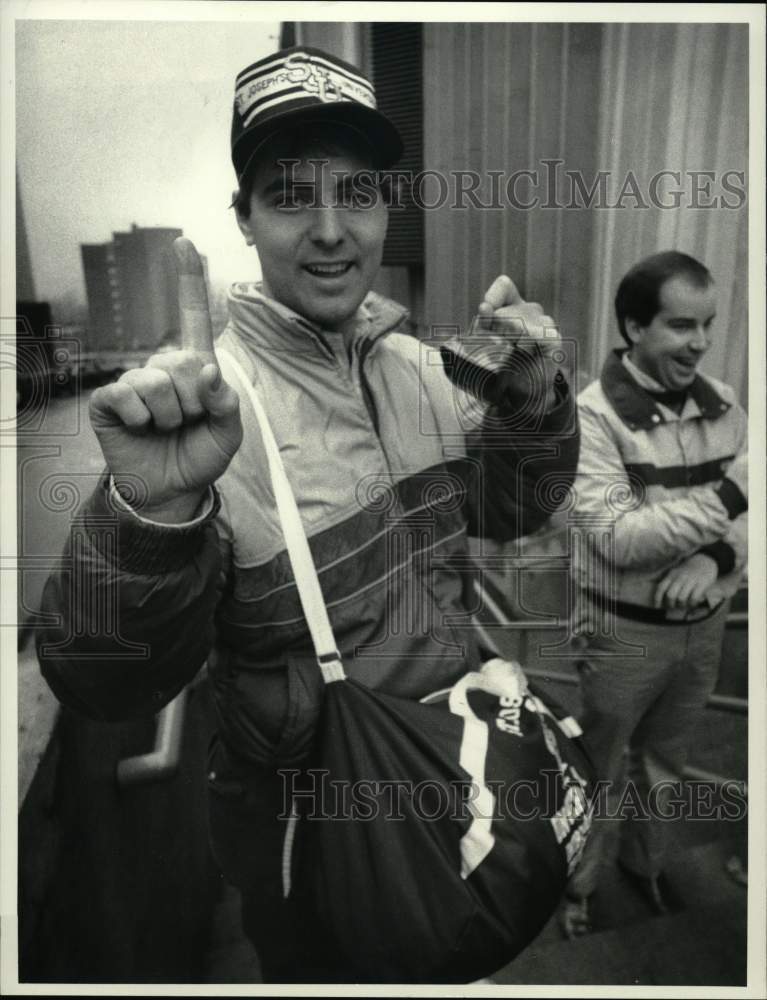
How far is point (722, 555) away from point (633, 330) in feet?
1.48

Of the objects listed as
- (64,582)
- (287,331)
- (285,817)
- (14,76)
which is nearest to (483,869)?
(285,817)

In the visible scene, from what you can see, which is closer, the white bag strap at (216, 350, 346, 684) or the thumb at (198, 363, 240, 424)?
the thumb at (198, 363, 240, 424)

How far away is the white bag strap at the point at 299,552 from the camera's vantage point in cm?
134

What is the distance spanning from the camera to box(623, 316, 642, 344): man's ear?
57.8 inches

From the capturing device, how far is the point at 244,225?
1.43 m

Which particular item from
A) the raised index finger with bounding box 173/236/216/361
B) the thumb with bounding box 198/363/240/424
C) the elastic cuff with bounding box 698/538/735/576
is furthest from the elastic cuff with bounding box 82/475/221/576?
the elastic cuff with bounding box 698/538/735/576

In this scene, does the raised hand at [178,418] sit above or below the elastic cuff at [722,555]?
above

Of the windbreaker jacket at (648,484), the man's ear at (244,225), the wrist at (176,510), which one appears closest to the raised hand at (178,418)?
the wrist at (176,510)

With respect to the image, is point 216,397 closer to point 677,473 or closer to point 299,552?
point 299,552

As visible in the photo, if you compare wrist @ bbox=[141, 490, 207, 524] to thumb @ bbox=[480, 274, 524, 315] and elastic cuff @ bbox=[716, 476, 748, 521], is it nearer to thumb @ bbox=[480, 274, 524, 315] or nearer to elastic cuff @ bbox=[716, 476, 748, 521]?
thumb @ bbox=[480, 274, 524, 315]

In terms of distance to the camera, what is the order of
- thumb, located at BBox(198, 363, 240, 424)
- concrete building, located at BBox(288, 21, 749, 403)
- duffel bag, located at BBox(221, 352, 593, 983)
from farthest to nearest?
concrete building, located at BBox(288, 21, 749, 403), duffel bag, located at BBox(221, 352, 593, 983), thumb, located at BBox(198, 363, 240, 424)

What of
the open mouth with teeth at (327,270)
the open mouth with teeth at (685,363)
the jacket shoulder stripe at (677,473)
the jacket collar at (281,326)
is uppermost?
the open mouth with teeth at (327,270)

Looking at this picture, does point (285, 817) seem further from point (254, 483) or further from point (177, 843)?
point (254, 483)

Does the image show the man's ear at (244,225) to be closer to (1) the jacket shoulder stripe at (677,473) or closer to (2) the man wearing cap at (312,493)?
(2) the man wearing cap at (312,493)
